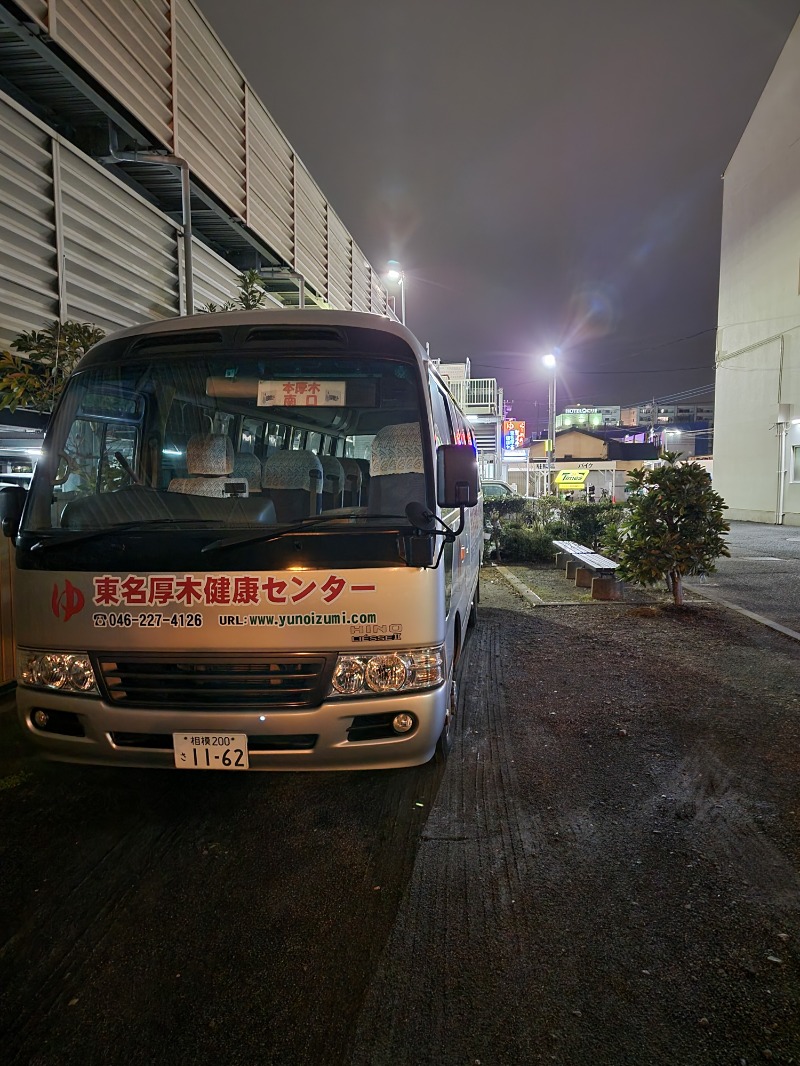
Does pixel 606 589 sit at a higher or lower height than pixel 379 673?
lower

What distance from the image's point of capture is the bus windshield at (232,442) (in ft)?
9.91

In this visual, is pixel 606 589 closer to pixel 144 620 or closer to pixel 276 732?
pixel 276 732

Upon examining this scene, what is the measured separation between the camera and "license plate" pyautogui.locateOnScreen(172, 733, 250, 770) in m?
2.73

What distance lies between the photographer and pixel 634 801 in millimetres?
3385

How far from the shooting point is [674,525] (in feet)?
25.1

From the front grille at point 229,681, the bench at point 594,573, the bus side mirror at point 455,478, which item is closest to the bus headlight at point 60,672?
the front grille at point 229,681

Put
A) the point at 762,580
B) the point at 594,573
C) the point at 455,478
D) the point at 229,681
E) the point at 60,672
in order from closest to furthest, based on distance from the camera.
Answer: the point at 229,681 → the point at 60,672 → the point at 455,478 → the point at 594,573 → the point at 762,580

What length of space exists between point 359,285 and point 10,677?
Result: 1502cm

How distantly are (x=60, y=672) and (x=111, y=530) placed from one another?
2.45 feet

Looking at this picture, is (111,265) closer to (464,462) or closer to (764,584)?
(464,462)

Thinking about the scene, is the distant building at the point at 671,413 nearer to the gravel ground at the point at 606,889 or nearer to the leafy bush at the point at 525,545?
the leafy bush at the point at 525,545

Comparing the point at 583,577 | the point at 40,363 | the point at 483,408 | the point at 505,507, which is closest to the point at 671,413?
the point at 483,408

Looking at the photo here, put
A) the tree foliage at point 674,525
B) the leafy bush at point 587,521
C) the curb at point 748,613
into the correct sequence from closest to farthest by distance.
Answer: the curb at point 748,613
the tree foliage at point 674,525
the leafy bush at point 587,521

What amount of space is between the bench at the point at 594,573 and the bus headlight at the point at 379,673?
6.25m
